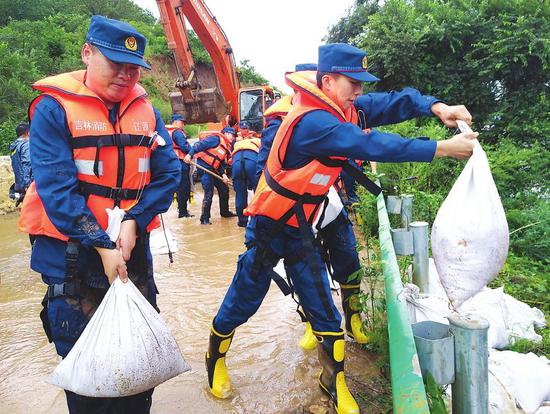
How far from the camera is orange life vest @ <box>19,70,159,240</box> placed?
1940 mm

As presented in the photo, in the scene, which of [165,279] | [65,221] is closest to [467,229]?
[65,221]

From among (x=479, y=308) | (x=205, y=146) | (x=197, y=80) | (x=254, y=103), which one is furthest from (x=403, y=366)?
(x=197, y=80)

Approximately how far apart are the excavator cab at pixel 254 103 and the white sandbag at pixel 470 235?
9.67 m

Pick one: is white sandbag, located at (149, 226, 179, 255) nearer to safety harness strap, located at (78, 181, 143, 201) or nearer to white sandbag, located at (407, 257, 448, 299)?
safety harness strap, located at (78, 181, 143, 201)

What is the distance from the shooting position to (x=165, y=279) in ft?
17.0

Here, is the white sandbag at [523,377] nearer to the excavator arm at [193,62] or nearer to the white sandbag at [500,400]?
the white sandbag at [500,400]

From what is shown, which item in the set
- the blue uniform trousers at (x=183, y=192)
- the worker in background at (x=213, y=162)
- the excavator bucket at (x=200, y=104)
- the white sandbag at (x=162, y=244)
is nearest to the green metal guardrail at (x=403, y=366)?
the white sandbag at (x=162, y=244)

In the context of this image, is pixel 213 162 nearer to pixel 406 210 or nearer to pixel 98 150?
pixel 406 210

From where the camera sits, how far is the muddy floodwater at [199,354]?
8.93 ft

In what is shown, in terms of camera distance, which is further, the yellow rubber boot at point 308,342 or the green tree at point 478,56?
the green tree at point 478,56

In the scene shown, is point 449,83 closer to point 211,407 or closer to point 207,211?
point 207,211

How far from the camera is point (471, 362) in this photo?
48.2 inches

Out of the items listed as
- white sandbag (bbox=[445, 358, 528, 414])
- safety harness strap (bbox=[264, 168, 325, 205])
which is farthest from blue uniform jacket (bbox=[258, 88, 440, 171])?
white sandbag (bbox=[445, 358, 528, 414])

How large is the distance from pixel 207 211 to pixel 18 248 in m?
3.26
